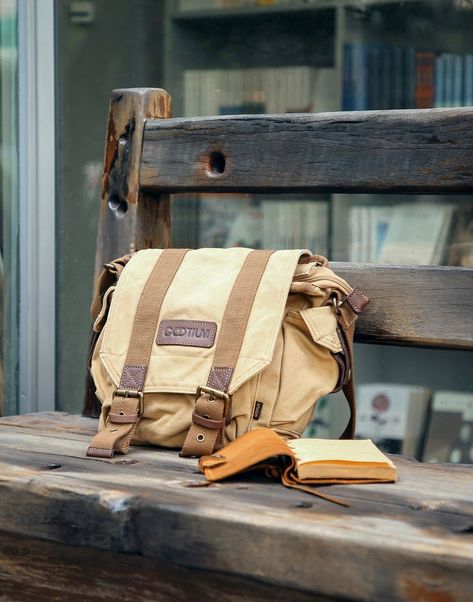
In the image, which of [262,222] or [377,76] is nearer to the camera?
[377,76]

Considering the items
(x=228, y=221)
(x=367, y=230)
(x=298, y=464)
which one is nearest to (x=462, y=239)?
(x=367, y=230)

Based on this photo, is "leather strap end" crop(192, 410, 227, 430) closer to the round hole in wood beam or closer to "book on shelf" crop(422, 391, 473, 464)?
the round hole in wood beam

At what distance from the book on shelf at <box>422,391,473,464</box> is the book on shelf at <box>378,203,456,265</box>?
15.5 inches

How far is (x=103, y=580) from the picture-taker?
161 centimetres

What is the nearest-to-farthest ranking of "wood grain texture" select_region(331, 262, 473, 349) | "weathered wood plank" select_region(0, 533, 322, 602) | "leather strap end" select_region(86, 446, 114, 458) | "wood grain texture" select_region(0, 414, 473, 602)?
"wood grain texture" select_region(0, 414, 473, 602) < "weathered wood plank" select_region(0, 533, 322, 602) < "leather strap end" select_region(86, 446, 114, 458) < "wood grain texture" select_region(331, 262, 473, 349)

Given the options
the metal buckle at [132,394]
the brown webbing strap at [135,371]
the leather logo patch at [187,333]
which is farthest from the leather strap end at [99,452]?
the leather logo patch at [187,333]

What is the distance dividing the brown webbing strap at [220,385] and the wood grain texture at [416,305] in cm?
30

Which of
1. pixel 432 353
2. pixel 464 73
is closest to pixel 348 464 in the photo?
pixel 432 353

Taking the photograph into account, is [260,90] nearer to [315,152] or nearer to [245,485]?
[315,152]

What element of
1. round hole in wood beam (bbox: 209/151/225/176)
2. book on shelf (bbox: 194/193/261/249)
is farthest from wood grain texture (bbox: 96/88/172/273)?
book on shelf (bbox: 194/193/261/249)

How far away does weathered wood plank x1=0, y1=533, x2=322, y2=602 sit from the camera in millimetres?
1478

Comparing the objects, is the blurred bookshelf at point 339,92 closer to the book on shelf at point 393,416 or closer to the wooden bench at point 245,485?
the book on shelf at point 393,416

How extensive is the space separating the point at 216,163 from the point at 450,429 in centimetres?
122

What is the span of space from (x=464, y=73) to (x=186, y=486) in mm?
1764
